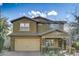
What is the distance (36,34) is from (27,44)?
14 cm

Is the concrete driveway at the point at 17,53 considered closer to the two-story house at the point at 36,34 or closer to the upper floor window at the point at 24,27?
the two-story house at the point at 36,34

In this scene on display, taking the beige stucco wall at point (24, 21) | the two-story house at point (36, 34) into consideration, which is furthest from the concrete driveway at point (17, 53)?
the beige stucco wall at point (24, 21)

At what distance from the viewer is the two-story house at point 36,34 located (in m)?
1.74

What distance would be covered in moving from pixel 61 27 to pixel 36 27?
254 mm

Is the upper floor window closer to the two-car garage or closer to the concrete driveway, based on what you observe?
the two-car garage

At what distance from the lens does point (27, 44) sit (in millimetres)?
1747

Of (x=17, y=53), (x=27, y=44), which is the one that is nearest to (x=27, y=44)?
(x=27, y=44)

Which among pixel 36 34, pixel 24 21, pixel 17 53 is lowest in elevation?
pixel 17 53

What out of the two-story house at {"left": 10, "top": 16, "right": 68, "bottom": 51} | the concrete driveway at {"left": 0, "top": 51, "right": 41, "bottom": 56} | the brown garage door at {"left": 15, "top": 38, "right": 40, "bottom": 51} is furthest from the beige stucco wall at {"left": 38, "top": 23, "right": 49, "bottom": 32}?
the concrete driveway at {"left": 0, "top": 51, "right": 41, "bottom": 56}

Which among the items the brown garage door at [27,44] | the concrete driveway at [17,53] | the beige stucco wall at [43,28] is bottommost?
the concrete driveway at [17,53]

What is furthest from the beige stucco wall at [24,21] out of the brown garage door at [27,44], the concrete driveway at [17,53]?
the concrete driveway at [17,53]

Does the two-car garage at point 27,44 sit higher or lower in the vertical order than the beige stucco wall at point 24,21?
lower

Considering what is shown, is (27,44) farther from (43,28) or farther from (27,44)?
(43,28)

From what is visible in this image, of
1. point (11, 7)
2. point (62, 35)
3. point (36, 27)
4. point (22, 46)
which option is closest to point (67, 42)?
point (62, 35)
